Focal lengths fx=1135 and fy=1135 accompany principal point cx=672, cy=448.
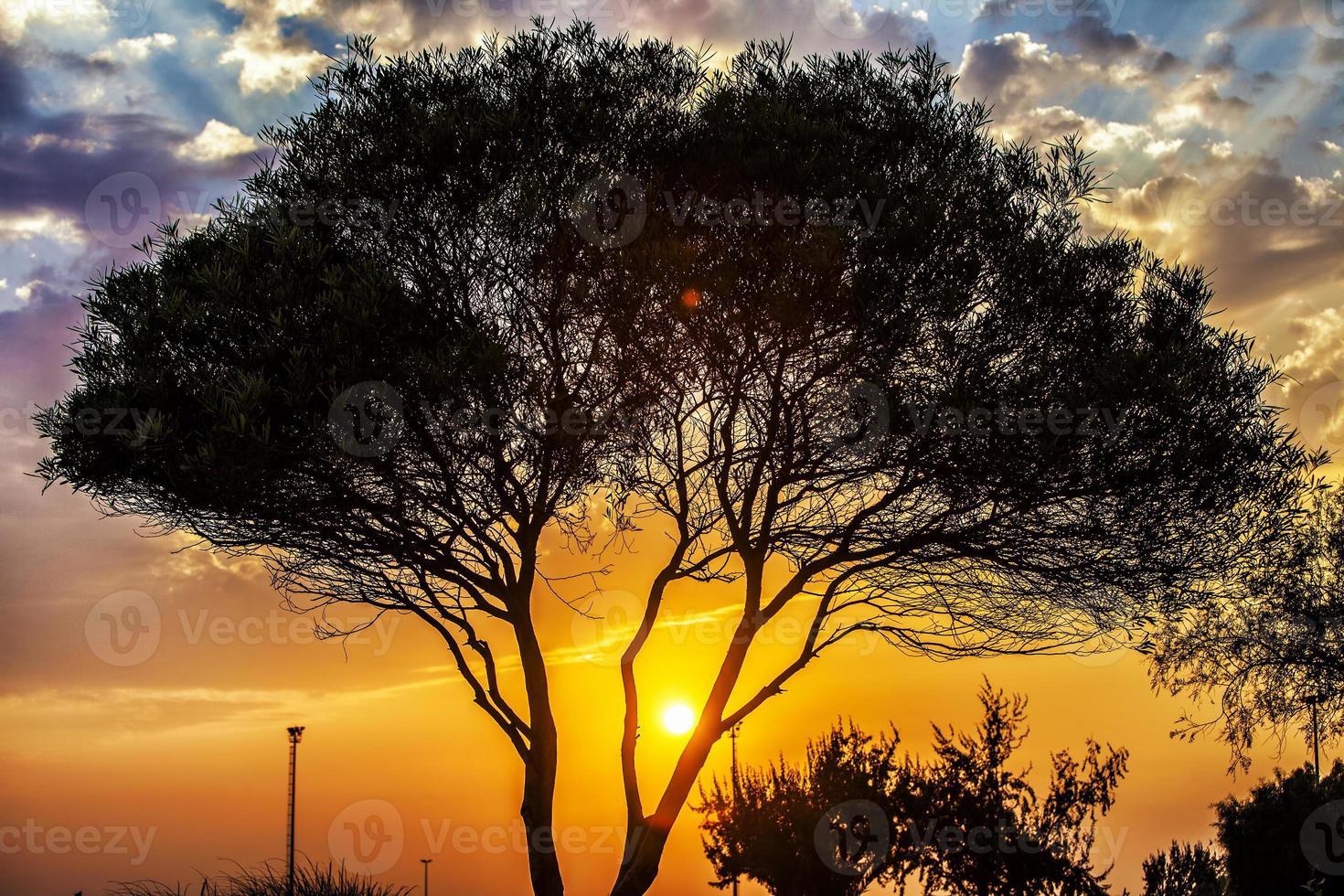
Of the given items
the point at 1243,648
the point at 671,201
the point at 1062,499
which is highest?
the point at 671,201

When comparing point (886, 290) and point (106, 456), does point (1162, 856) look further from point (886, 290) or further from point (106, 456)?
point (106, 456)

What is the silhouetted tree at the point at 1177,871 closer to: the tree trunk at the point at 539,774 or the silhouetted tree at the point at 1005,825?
the silhouetted tree at the point at 1005,825

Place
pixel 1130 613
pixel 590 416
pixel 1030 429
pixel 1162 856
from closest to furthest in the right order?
pixel 1030 429, pixel 590 416, pixel 1130 613, pixel 1162 856

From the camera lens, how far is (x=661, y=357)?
14586 mm

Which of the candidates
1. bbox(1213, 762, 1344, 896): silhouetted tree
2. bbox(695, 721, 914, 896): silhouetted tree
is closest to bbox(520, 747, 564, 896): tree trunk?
bbox(695, 721, 914, 896): silhouetted tree

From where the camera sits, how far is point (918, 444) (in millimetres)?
14195

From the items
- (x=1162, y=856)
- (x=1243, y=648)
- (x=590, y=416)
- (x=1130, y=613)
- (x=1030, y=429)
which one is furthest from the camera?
(x=1243, y=648)

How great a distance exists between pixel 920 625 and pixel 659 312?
6103 millimetres

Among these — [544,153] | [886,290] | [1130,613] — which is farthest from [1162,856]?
[544,153]

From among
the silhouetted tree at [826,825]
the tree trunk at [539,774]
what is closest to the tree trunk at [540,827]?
the tree trunk at [539,774]

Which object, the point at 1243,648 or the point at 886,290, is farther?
the point at 1243,648

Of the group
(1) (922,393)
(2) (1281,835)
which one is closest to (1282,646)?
(2) (1281,835)

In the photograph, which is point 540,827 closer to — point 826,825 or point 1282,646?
point 826,825

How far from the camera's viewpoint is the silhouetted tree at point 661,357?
13.4 meters
